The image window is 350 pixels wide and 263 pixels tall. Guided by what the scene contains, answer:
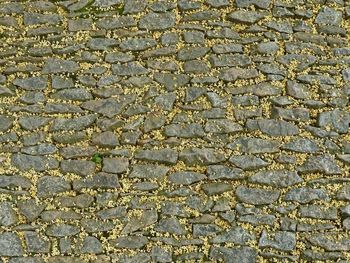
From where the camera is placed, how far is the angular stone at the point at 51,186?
17.3ft

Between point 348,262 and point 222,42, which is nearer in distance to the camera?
point 348,262

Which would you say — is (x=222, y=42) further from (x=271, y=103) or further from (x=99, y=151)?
(x=99, y=151)

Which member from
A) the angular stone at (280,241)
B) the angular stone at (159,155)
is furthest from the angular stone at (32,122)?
the angular stone at (280,241)

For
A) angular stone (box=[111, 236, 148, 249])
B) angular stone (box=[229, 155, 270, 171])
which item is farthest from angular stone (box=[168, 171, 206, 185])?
angular stone (box=[111, 236, 148, 249])

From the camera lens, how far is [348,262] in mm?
5207

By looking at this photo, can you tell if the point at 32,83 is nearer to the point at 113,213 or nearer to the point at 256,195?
the point at 113,213

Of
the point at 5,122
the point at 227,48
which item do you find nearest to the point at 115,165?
the point at 5,122

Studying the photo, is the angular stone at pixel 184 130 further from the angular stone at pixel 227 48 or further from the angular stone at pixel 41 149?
the angular stone at pixel 41 149

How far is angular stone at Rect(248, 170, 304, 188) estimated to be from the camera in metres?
5.34

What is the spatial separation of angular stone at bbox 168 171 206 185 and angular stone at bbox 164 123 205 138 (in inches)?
13.3

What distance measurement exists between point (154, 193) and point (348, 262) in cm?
172

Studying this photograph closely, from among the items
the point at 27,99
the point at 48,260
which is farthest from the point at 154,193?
the point at 27,99

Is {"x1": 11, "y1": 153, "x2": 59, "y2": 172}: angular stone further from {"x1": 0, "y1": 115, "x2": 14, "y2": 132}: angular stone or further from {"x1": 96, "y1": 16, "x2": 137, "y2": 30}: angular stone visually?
{"x1": 96, "y1": 16, "x2": 137, "y2": 30}: angular stone

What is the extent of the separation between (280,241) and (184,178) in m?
0.96
